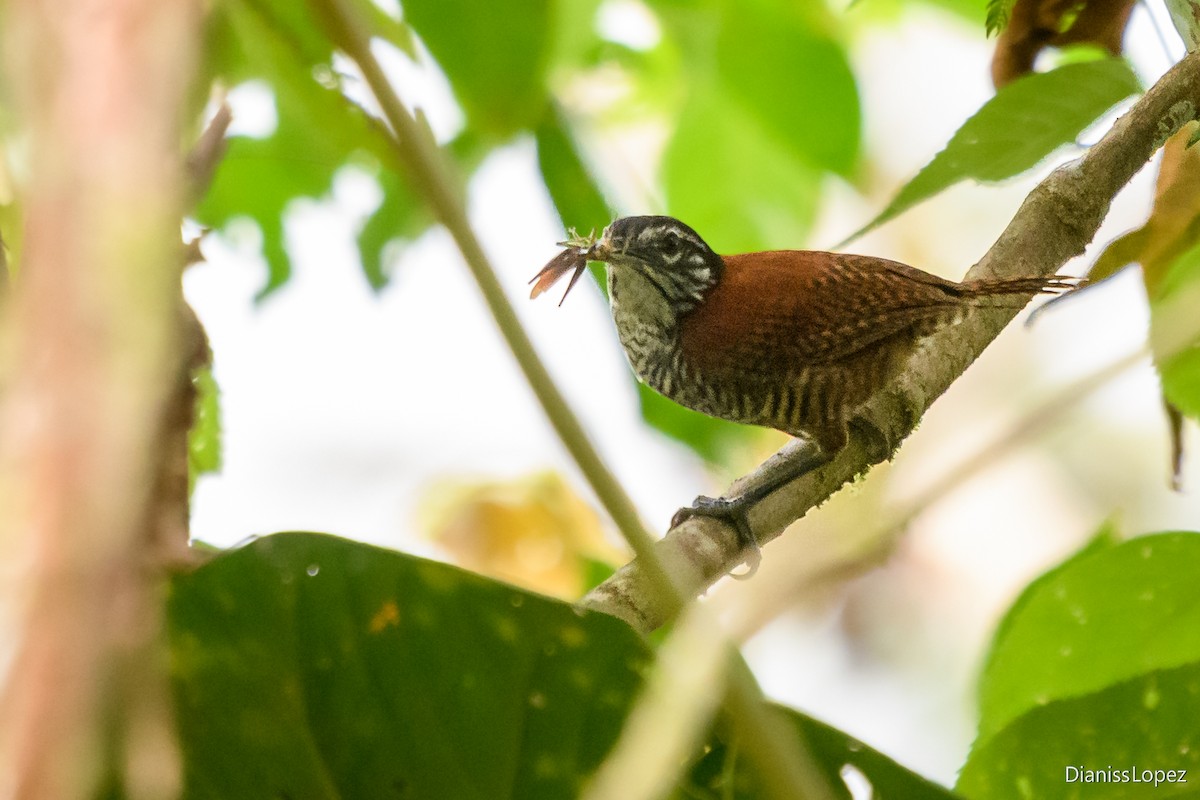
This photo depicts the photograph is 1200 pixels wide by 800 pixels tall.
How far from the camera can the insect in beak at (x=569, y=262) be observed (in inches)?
94.0

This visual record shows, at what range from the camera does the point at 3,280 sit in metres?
1.03

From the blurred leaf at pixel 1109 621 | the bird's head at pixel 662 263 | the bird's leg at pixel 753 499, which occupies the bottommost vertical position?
the blurred leaf at pixel 1109 621

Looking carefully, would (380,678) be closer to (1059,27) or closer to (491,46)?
(491,46)

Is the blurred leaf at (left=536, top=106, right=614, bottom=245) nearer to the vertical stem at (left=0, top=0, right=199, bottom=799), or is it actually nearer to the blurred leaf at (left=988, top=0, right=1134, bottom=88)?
Result: the blurred leaf at (left=988, top=0, right=1134, bottom=88)

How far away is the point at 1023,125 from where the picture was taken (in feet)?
5.32

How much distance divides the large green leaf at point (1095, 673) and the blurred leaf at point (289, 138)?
3.03 ft

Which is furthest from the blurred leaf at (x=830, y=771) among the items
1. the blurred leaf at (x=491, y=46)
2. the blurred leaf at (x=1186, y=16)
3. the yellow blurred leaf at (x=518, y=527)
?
the yellow blurred leaf at (x=518, y=527)

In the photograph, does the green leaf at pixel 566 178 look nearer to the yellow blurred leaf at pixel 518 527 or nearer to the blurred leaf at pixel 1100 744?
the blurred leaf at pixel 1100 744

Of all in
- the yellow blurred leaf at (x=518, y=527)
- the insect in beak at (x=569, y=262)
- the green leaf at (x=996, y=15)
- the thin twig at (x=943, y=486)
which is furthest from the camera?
the yellow blurred leaf at (x=518, y=527)

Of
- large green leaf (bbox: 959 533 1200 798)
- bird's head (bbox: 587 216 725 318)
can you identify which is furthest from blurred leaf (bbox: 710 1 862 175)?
large green leaf (bbox: 959 533 1200 798)

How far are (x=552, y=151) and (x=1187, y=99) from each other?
105 cm

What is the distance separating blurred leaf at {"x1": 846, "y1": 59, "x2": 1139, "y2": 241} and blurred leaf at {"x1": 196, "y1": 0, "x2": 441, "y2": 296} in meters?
0.78

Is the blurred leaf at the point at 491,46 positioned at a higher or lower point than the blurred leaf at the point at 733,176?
lower

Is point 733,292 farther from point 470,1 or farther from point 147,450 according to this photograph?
point 147,450
